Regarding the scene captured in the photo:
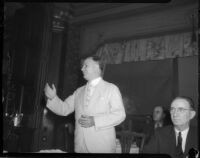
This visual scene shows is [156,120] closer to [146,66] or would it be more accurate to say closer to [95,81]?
[146,66]

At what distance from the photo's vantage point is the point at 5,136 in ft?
8.48

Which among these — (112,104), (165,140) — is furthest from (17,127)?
(165,140)

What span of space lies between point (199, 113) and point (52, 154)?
137 centimetres

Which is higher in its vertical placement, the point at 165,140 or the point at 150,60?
the point at 150,60

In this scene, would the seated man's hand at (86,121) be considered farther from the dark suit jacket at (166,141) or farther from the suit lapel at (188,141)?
the suit lapel at (188,141)

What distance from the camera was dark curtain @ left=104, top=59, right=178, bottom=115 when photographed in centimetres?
254

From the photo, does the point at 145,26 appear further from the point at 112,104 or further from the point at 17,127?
the point at 17,127

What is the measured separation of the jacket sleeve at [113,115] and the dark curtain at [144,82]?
5 centimetres

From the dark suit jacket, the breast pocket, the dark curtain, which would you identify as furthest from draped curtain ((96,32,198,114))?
the dark suit jacket

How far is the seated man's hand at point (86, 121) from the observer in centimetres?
247

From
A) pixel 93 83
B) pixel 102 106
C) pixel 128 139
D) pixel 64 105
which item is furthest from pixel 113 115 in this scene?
pixel 64 105

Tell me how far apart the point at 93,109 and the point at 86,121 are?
0.13 metres

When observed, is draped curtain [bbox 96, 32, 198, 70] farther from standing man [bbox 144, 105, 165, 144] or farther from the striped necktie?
standing man [bbox 144, 105, 165, 144]

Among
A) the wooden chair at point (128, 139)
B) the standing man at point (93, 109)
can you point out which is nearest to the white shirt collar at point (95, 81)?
the standing man at point (93, 109)
